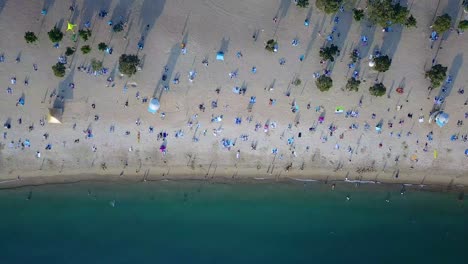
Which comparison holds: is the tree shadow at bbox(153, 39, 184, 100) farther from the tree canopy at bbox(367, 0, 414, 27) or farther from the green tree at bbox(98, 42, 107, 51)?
the tree canopy at bbox(367, 0, 414, 27)

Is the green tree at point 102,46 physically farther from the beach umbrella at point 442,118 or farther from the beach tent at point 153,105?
the beach umbrella at point 442,118

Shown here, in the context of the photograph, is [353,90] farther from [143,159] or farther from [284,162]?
[143,159]

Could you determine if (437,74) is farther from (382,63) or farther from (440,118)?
(382,63)

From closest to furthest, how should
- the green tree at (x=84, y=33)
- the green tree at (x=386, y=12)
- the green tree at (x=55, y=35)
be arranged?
the green tree at (x=55, y=35) < the green tree at (x=84, y=33) < the green tree at (x=386, y=12)

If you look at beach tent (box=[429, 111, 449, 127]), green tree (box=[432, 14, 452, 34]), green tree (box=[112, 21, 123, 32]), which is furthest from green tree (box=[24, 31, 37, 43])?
beach tent (box=[429, 111, 449, 127])

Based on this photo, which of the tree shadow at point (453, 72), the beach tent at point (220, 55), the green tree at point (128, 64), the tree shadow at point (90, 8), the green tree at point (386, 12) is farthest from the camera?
the tree shadow at point (453, 72)

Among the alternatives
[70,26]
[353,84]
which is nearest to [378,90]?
[353,84]

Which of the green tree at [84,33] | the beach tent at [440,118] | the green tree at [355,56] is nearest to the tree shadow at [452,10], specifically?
the beach tent at [440,118]
